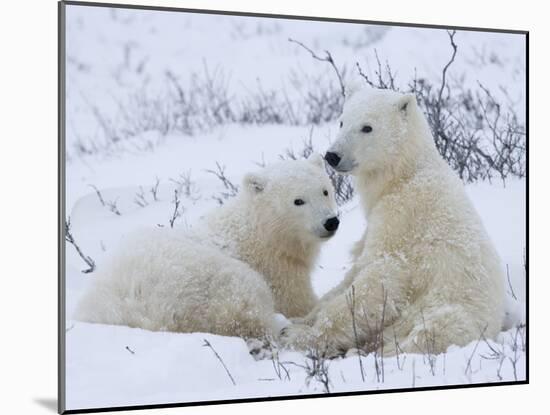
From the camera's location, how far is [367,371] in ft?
17.1

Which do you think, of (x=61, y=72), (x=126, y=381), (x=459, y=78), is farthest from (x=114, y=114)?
(x=459, y=78)

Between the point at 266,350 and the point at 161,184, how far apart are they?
1.13 m

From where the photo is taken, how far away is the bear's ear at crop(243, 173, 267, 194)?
5305mm

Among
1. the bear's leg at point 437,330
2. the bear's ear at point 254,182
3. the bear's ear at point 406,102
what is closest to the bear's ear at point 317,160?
the bear's ear at point 254,182

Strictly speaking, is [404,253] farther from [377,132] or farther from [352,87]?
[352,87]

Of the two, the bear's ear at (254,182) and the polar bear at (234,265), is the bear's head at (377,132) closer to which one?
the polar bear at (234,265)

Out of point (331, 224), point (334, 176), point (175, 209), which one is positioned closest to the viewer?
point (331, 224)

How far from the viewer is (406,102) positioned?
17.3 feet

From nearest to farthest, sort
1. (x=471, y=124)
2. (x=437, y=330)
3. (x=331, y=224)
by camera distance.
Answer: (x=437, y=330)
(x=331, y=224)
(x=471, y=124)

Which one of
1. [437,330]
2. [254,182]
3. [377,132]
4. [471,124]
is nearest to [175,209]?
[254,182]

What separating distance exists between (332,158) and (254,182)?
46 centimetres

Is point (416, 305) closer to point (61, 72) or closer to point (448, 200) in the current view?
point (448, 200)

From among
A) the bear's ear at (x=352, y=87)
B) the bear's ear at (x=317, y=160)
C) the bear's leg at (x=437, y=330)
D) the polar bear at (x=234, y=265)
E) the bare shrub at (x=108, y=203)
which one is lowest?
the bear's leg at (x=437, y=330)

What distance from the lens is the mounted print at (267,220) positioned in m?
4.91
